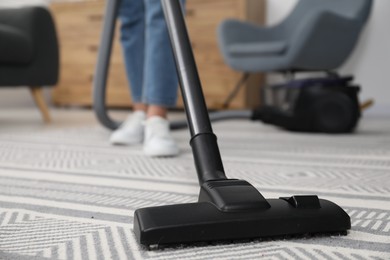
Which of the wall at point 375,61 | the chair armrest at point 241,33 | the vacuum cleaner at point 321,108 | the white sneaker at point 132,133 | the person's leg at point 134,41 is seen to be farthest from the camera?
the wall at point 375,61

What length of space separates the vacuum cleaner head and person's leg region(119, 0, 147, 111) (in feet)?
3.41

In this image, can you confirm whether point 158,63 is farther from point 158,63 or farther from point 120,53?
point 120,53

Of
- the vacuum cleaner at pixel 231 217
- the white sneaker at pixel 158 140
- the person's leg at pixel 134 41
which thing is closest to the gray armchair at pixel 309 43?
the person's leg at pixel 134 41

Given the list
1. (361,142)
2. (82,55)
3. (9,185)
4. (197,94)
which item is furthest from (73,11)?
(197,94)

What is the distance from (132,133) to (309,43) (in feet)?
3.55

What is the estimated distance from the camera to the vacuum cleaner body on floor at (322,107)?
5.85 ft

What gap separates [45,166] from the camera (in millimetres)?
1087

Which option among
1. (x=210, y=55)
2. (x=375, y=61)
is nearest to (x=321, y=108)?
(x=375, y=61)

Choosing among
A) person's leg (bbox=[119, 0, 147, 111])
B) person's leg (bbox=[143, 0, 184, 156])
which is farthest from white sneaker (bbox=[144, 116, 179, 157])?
person's leg (bbox=[119, 0, 147, 111])

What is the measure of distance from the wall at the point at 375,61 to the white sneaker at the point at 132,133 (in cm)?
171

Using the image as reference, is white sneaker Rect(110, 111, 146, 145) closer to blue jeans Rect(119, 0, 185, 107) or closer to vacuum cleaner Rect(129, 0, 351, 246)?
blue jeans Rect(119, 0, 185, 107)

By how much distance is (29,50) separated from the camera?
215cm

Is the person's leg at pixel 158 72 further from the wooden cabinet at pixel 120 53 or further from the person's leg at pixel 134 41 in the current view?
the wooden cabinet at pixel 120 53

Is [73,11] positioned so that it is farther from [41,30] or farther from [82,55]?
[41,30]
